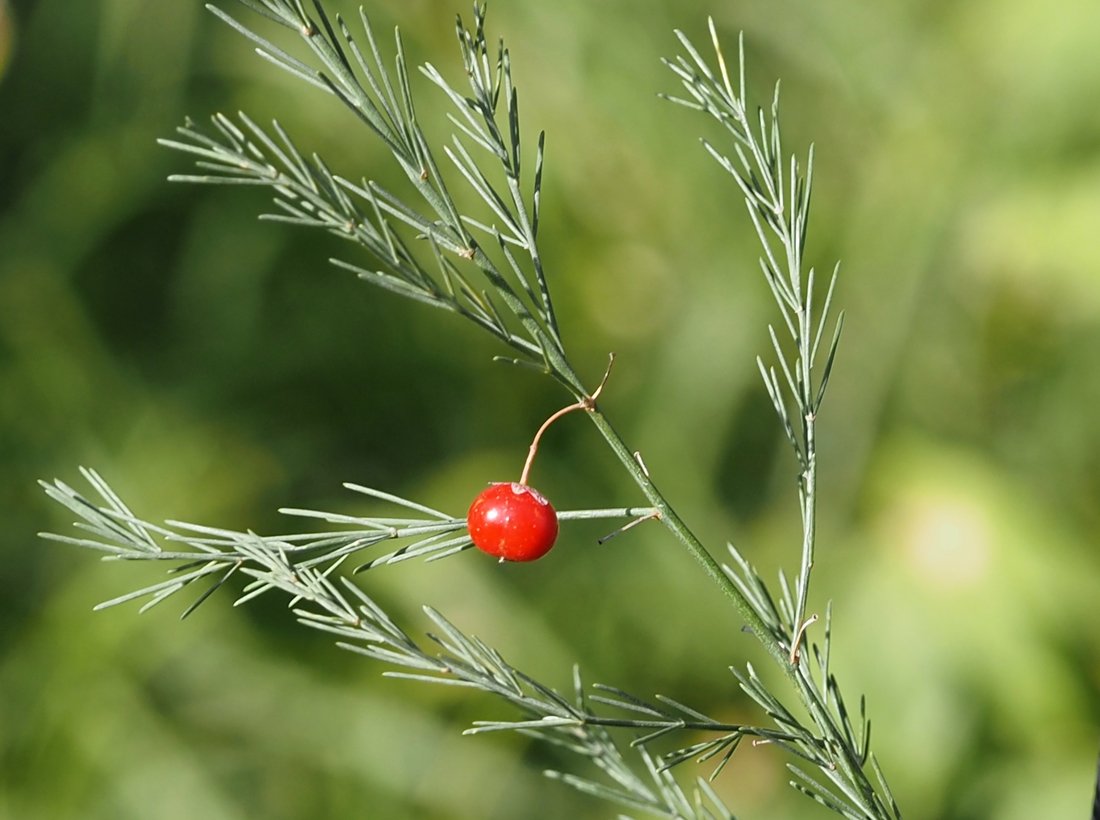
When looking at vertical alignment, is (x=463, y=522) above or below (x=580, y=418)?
above

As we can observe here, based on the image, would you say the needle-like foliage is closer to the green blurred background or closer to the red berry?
the red berry

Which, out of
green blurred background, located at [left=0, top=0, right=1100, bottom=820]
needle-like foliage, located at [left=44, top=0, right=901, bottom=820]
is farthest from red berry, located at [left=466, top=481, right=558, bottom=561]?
green blurred background, located at [left=0, top=0, right=1100, bottom=820]

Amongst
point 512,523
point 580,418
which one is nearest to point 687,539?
point 512,523

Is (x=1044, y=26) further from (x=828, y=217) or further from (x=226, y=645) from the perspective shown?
(x=226, y=645)


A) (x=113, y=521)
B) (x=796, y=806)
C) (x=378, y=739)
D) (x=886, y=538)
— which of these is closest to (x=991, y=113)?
(x=886, y=538)

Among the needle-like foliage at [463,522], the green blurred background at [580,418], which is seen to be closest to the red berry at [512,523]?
the needle-like foliage at [463,522]

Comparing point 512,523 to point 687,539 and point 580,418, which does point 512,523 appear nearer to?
point 687,539
